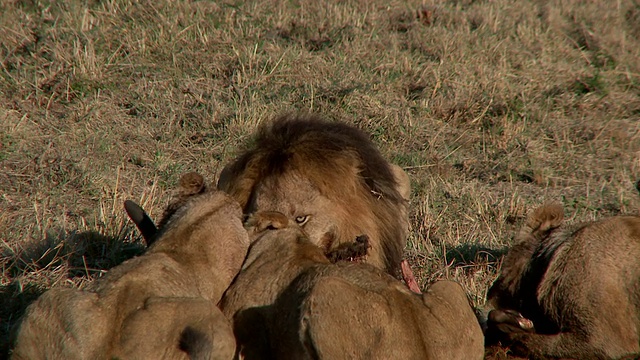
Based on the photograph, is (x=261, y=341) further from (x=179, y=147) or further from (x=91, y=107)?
(x=91, y=107)

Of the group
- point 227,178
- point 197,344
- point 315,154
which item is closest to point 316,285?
point 197,344

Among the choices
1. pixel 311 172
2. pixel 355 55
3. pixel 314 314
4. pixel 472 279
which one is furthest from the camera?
pixel 355 55

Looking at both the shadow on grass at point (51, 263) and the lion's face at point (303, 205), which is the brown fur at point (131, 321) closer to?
the lion's face at point (303, 205)

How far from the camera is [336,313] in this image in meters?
3.58

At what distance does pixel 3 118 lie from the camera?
25.9ft

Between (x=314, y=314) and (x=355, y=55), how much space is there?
21.0 feet

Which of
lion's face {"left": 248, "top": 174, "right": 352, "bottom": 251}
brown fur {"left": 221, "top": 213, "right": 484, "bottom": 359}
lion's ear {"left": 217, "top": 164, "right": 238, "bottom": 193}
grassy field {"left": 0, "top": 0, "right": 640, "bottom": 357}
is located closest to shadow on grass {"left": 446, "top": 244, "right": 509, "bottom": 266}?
grassy field {"left": 0, "top": 0, "right": 640, "bottom": 357}

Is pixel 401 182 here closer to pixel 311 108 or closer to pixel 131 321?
pixel 311 108

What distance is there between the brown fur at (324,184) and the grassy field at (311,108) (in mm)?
641

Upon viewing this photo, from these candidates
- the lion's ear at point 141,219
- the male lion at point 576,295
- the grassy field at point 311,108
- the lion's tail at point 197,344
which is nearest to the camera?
the lion's tail at point 197,344

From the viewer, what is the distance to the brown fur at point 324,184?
16.6ft

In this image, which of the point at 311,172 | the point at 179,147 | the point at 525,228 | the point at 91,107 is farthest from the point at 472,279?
the point at 91,107

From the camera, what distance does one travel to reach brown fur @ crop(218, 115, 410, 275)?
507 cm

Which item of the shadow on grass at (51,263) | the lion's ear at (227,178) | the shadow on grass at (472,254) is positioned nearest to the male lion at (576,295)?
the shadow on grass at (472,254)
